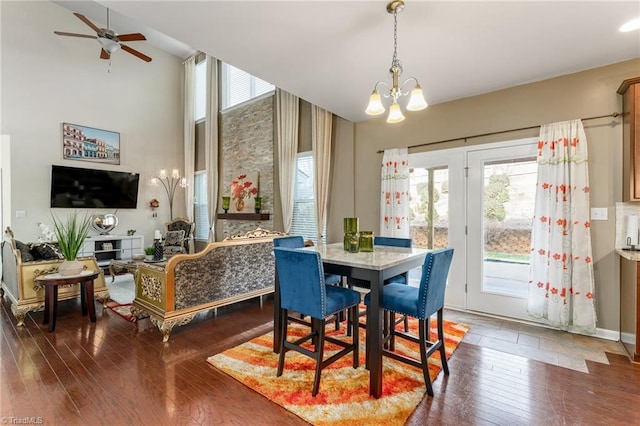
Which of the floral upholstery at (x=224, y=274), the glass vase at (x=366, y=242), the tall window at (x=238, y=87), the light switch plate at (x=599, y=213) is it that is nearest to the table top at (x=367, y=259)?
the glass vase at (x=366, y=242)

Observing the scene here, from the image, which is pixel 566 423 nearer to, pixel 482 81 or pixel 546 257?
pixel 546 257

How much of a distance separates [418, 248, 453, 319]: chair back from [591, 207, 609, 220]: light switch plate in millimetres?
1982

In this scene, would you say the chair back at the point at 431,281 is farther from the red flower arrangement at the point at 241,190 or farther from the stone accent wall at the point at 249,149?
the red flower arrangement at the point at 241,190

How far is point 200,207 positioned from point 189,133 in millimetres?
1908

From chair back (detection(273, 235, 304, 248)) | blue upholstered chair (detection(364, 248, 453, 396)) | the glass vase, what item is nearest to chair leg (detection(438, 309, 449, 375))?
blue upholstered chair (detection(364, 248, 453, 396))

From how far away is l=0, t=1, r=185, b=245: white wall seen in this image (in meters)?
5.30

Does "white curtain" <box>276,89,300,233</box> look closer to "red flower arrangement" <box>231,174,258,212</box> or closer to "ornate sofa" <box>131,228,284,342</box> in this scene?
"red flower arrangement" <box>231,174,258,212</box>

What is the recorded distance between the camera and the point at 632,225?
2.71 m

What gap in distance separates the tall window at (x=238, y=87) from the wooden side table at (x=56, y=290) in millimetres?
4386

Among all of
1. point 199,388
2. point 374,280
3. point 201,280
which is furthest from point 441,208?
point 199,388

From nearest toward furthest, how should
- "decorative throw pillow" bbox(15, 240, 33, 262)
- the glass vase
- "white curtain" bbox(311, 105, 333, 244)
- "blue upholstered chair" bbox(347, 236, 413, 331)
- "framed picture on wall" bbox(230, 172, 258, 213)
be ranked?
the glass vase
"blue upholstered chair" bbox(347, 236, 413, 331)
"decorative throw pillow" bbox(15, 240, 33, 262)
"white curtain" bbox(311, 105, 333, 244)
"framed picture on wall" bbox(230, 172, 258, 213)

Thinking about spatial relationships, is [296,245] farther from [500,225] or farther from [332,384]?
[500,225]

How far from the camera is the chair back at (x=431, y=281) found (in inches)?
78.0

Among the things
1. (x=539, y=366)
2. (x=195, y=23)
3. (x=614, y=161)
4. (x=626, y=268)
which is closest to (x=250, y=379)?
(x=539, y=366)
